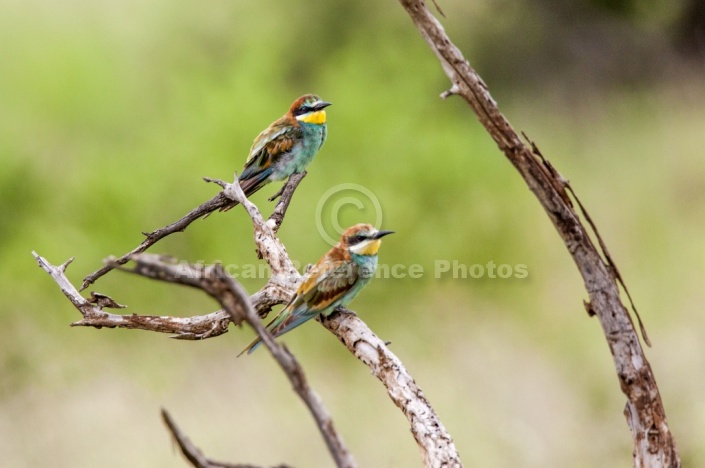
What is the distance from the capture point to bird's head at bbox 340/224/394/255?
2.26 meters

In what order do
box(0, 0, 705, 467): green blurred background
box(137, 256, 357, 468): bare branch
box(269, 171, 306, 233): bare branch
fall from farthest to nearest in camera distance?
box(0, 0, 705, 467): green blurred background, box(269, 171, 306, 233): bare branch, box(137, 256, 357, 468): bare branch

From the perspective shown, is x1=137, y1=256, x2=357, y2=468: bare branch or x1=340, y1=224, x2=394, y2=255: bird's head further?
x1=340, y1=224, x2=394, y2=255: bird's head

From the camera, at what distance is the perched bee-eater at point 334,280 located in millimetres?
2160

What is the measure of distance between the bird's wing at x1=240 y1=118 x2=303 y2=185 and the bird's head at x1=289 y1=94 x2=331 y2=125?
2.5 inches

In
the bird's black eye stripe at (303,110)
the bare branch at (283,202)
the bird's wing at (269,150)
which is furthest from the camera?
the bird's black eye stripe at (303,110)

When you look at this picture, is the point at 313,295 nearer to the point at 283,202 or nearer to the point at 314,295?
the point at 314,295

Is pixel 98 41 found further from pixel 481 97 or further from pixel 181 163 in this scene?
pixel 481 97

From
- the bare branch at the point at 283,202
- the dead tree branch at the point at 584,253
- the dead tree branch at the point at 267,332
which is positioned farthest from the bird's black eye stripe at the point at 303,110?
the dead tree branch at the point at 584,253

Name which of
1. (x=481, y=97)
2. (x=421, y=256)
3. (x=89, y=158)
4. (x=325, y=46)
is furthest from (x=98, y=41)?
(x=481, y=97)

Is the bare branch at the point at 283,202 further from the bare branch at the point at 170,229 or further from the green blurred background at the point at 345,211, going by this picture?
the green blurred background at the point at 345,211

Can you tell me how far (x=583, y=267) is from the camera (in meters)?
1.51

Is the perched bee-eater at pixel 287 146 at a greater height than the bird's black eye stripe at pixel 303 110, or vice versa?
the bird's black eye stripe at pixel 303 110

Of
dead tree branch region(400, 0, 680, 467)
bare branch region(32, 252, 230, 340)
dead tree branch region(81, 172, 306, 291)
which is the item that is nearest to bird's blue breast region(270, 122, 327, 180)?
dead tree branch region(81, 172, 306, 291)

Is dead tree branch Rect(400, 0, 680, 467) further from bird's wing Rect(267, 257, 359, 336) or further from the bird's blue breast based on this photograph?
the bird's blue breast
